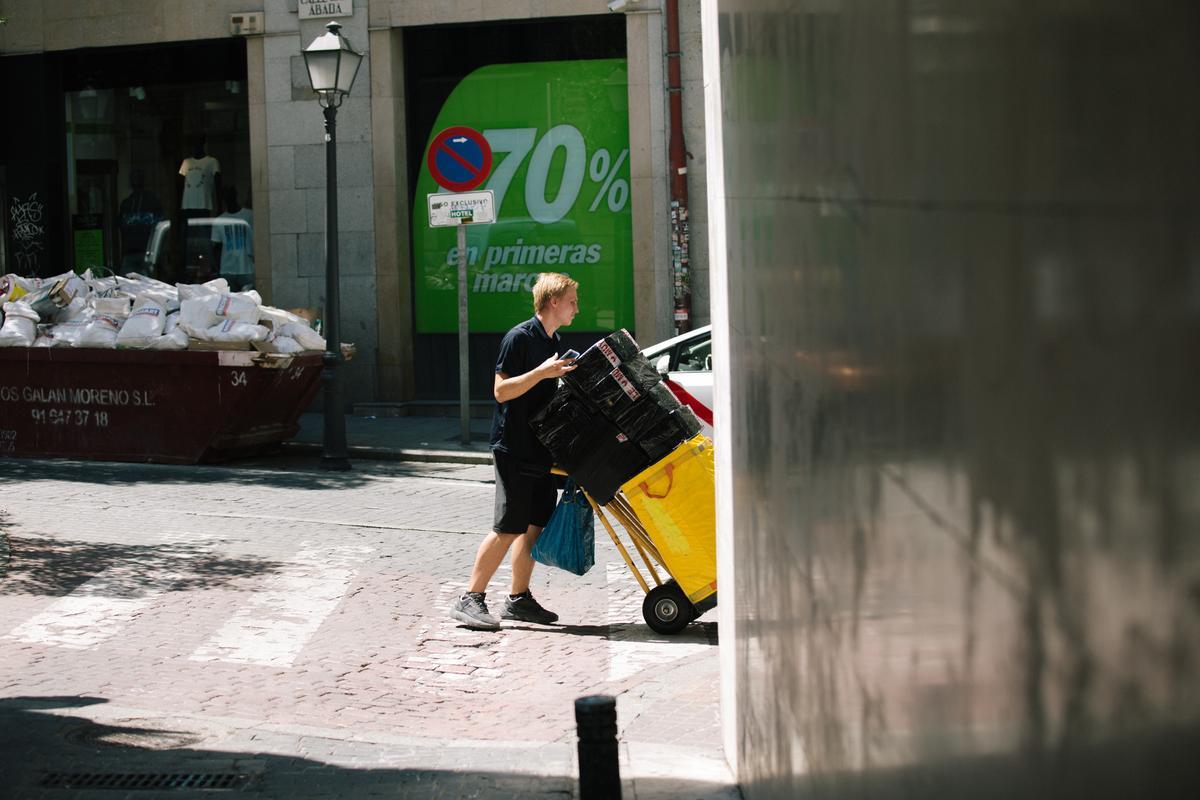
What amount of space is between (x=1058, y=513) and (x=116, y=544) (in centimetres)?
910

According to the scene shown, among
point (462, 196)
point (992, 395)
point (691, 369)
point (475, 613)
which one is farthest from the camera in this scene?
point (462, 196)

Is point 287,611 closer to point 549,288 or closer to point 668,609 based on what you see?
point 668,609

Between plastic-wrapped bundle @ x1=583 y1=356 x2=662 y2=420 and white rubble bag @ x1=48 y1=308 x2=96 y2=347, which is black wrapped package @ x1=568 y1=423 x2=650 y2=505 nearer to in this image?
plastic-wrapped bundle @ x1=583 y1=356 x2=662 y2=420

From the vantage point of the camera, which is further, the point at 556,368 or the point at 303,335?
the point at 303,335

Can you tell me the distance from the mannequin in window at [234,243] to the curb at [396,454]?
16.0ft

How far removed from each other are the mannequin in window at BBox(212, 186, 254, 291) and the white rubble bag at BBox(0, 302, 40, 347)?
518 centimetres

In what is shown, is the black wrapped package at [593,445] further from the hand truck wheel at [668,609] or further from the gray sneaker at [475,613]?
the gray sneaker at [475,613]

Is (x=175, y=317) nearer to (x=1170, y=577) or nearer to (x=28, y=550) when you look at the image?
(x=28, y=550)

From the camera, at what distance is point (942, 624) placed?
1842mm

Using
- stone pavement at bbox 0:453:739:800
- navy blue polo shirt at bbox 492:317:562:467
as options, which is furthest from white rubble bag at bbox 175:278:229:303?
navy blue polo shirt at bbox 492:317:562:467

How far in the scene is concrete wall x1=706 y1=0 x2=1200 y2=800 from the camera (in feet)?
3.66

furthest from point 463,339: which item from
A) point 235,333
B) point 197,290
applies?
point 197,290

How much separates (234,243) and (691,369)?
9447 mm

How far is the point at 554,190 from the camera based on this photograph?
18.3 metres
